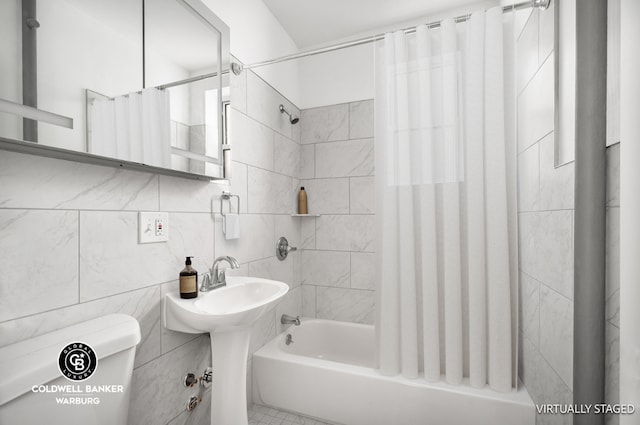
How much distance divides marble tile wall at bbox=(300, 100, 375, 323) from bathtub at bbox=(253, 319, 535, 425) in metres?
0.57

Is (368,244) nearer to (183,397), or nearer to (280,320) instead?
(280,320)

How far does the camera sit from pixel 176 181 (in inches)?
50.8

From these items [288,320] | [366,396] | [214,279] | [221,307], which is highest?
[214,279]

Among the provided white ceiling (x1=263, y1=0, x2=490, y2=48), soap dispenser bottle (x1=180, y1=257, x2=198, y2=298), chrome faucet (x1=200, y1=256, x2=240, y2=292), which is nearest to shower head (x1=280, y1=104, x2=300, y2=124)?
white ceiling (x1=263, y1=0, x2=490, y2=48)

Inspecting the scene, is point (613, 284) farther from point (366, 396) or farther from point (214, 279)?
point (214, 279)

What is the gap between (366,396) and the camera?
61.1 inches

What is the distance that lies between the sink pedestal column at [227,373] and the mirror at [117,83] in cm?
74

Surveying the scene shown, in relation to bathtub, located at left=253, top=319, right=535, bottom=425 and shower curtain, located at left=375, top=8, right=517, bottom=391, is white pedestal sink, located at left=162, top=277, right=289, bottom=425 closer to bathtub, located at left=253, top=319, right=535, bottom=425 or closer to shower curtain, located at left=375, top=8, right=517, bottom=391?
bathtub, located at left=253, top=319, right=535, bottom=425

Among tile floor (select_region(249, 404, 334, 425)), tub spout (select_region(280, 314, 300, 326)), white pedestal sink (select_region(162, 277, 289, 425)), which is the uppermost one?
white pedestal sink (select_region(162, 277, 289, 425))

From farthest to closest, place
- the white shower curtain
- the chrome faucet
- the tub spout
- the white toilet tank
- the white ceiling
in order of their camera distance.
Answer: the tub spout → the white ceiling → the chrome faucet → the white shower curtain → the white toilet tank

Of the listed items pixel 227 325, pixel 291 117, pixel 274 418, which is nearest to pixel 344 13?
pixel 291 117

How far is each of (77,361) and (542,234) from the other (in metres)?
1.69

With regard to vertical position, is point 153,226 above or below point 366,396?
above

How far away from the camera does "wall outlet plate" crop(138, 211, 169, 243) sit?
113 centimetres
